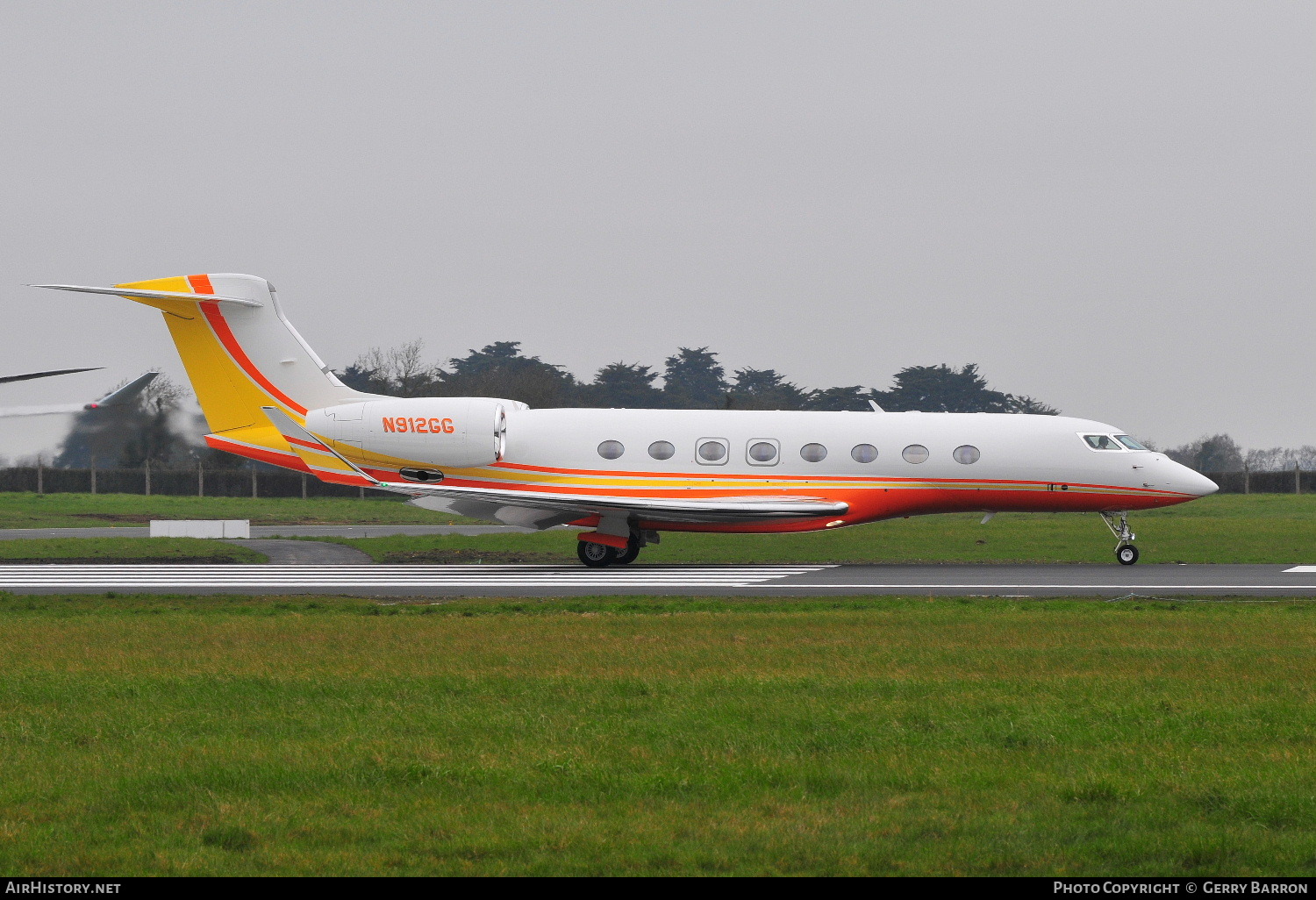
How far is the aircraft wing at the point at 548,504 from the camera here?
73.7 feet

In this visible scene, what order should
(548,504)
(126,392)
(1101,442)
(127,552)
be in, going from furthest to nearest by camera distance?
(127,552) → (1101,442) → (548,504) → (126,392)

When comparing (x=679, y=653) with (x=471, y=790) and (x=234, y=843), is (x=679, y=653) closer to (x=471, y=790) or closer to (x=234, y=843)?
(x=471, y=790)

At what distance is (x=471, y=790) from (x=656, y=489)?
17.2 m

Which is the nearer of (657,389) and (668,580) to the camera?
(668,580)

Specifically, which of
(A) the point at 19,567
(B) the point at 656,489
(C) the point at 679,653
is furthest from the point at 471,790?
(A) the point at 19,567

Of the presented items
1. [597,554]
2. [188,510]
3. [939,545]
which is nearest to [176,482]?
[188,510]

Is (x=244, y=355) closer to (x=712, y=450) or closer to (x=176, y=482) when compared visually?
(x=712, y=450)

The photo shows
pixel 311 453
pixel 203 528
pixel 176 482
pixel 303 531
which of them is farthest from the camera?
pixel 176 482

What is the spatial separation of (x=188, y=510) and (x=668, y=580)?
85.5ft

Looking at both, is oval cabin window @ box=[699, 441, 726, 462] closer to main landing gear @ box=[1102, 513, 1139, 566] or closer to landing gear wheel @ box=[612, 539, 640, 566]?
landing gear wheel @ box=[612, 539, 640, 566]

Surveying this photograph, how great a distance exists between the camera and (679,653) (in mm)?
10789

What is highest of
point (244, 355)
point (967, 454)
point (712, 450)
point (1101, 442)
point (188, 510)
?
point (244, 355)

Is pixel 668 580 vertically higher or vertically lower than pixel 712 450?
lower

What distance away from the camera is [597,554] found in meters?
23.6
